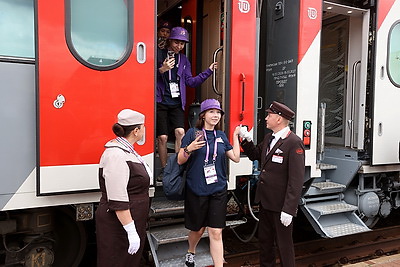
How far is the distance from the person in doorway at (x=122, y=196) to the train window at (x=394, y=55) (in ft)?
12.2

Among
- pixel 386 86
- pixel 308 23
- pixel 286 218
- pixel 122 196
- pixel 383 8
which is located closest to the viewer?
pixel 122 196

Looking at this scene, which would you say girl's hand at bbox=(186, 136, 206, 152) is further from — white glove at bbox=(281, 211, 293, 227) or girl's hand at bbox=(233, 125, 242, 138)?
white glove at bbox=(281, 211, 293, 227)

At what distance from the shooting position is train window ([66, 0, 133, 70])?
8.79ft

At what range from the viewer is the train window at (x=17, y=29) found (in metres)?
2.49

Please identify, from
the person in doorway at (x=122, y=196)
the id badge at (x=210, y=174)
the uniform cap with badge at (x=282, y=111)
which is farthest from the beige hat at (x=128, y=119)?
the uniform cap with badge at (x=282, y=111)

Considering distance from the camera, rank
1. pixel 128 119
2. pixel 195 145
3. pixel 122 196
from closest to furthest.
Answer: pixel 122 196, pixel 128 119, pixel 195 145

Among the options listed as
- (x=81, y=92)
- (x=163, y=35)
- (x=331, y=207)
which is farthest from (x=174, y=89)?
(x=331, y=207)

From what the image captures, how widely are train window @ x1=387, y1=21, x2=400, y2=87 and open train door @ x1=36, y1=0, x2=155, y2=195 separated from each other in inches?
129

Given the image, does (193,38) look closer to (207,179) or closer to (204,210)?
(207,179)

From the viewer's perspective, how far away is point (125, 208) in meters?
2.18

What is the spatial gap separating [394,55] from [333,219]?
2278mm

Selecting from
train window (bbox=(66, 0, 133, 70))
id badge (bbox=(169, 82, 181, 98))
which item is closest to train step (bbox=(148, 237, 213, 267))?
id badge (bbox=(169, 82, 181, 98))

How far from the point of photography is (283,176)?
10.1ft

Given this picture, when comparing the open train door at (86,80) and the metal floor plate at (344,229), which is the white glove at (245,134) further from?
the metal floor plate at (344,229)
